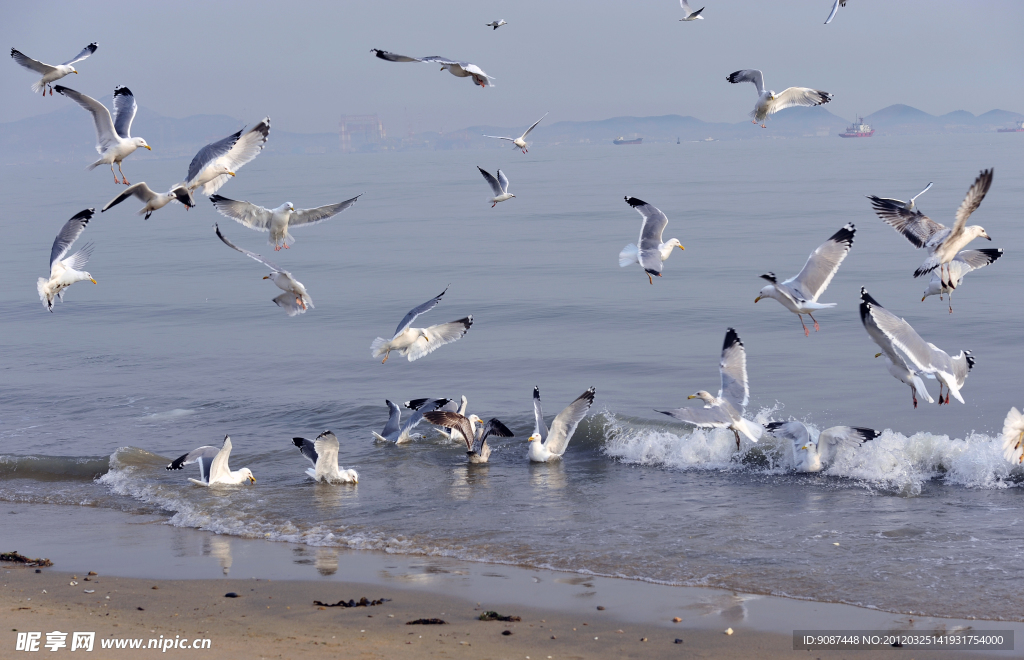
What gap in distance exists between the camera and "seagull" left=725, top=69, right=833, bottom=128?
14844 millimetres

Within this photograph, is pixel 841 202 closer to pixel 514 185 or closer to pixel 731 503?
pixel 514 185

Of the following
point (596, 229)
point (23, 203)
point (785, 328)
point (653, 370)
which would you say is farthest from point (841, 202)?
point (23, 203)

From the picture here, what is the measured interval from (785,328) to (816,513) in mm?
12302

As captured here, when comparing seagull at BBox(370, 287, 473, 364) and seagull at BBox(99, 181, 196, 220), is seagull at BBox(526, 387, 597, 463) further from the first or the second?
seagull at BBox(99, 181, 196, 220)

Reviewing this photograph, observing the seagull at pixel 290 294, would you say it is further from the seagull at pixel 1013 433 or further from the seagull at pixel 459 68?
the seagull at pixel 1013 433

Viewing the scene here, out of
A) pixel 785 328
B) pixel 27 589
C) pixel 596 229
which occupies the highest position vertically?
pixel 596 229

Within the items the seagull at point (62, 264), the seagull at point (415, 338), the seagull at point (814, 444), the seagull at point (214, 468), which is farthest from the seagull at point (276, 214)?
the seagull at point (814, 444)

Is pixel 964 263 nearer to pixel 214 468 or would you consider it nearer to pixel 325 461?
pixel 325 461

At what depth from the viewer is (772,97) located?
14.8 meters

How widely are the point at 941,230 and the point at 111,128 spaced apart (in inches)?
416

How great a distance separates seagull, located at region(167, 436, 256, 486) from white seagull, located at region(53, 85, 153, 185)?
3.64m

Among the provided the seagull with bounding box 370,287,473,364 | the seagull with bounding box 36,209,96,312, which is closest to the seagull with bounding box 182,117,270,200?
the seagull with bounding box 36,209,96,312

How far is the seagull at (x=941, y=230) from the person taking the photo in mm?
9875

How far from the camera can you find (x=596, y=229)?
4325 centimetres
